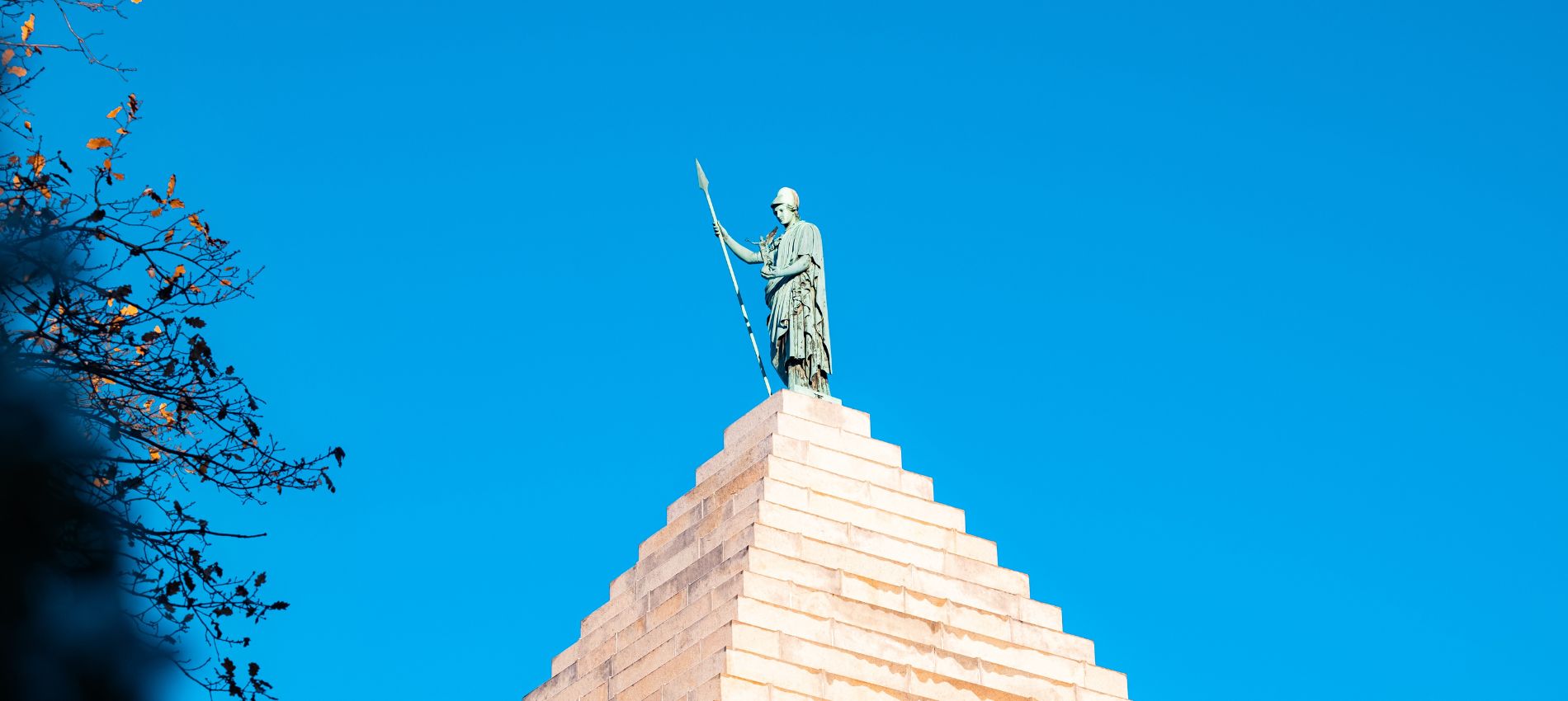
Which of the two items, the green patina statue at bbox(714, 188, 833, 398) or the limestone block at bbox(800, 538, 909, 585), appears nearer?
the limestone block at bbox(800, 538, 909, 585)

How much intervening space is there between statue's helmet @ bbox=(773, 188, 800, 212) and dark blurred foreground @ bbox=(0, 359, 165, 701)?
73.5 ft

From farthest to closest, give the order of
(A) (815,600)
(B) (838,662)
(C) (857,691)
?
(A) (815,600), (B) (838,662), (C) (857,691)

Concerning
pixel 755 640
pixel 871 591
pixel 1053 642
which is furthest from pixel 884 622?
pixel 1053 642

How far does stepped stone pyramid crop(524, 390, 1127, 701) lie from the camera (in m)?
27.1

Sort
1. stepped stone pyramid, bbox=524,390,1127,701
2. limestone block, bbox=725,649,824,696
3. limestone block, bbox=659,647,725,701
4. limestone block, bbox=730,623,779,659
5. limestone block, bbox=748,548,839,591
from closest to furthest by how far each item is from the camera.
Answer: limestone block, bbox=659,647,725,701
limestone block, bbox=725,649,824,696
limestone block, bbox=730,623,779,659
stepped stone pyramid, bbox=524,390,1127,701
limestone block, bbox=748,548,839,591

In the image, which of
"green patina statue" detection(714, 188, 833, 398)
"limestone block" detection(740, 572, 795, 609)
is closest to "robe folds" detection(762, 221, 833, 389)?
"green patina statue" detection(714, 188, 833, 398)

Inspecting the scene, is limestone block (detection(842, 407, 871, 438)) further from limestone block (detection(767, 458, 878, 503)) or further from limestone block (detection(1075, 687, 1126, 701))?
limestone block (detection(1075, 687, 1126, 701))

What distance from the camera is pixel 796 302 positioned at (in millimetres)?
31625

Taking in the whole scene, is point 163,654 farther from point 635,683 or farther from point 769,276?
point 769,276

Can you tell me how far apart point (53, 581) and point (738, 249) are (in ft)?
74.6

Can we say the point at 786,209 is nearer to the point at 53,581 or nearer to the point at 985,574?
the point at 985,574

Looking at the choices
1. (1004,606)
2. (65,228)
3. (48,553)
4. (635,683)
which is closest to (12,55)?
(65,228)

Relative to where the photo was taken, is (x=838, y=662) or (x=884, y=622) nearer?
(x=838, y=662)

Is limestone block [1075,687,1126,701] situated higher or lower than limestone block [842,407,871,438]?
lower
